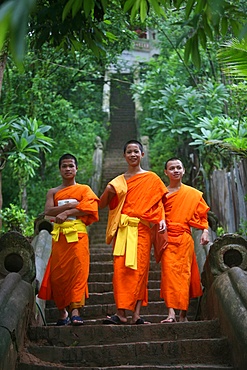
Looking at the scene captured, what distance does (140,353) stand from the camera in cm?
485

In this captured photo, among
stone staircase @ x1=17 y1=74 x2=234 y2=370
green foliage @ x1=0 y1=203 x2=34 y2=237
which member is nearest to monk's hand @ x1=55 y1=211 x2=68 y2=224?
stone staircase @ x1=17 y1=74 x2=234 y2=370

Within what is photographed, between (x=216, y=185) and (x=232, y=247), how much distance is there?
4269mm

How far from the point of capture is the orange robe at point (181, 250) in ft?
18.9

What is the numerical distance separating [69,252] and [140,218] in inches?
28.4

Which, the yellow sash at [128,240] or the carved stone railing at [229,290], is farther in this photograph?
the yellow sash at [128,240]

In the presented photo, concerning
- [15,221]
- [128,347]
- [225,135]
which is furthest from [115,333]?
[15,221]

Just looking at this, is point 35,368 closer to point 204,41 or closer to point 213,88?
point 204,41

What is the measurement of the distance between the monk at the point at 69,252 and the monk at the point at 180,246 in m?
0.75

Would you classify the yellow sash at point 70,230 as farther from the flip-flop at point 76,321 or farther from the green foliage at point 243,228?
the green foliage at point 243,228

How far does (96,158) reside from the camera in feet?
49.5

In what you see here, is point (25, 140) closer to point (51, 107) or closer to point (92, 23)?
point (51, 107)

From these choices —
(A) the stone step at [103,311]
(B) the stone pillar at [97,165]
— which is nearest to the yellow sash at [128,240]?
(A) the stone step at [103,311]

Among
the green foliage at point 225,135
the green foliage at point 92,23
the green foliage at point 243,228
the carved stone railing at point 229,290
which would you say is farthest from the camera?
the green foliage at point 243,228

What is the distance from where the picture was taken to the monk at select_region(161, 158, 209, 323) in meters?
5.76
